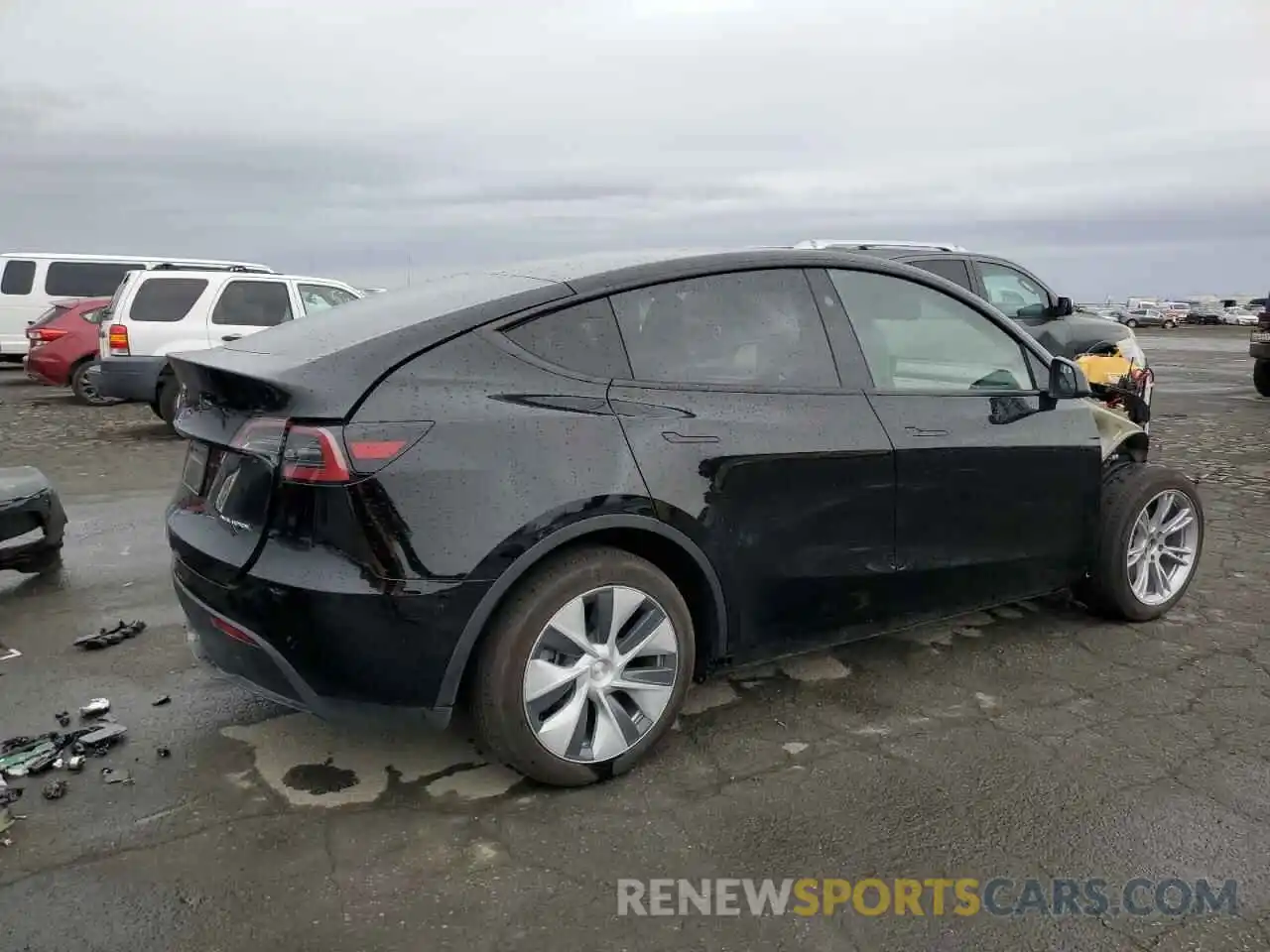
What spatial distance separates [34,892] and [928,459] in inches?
121

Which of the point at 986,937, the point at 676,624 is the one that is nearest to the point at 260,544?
the point at 676,624

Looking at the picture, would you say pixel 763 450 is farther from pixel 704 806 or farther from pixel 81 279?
pixel 81 279

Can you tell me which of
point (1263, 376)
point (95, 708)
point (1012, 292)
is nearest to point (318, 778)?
point (95, 708)

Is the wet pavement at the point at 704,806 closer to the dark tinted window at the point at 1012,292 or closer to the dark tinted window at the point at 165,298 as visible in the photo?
the dark tinted window at the point at 1012,292

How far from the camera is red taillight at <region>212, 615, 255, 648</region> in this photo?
9.39ft

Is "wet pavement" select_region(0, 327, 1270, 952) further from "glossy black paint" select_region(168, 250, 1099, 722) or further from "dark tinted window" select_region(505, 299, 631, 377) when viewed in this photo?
"dark tinted window" select_region(505, 299, 631, 377)

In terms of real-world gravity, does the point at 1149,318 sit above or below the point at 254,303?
below

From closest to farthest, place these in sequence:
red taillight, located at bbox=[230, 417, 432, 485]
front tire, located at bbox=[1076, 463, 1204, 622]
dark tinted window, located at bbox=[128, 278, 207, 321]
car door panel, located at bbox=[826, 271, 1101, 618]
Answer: red taillight, located at bbox=[230, 417, 432, 485], car door panel, located at bbox=[826, 271, 1101, 618], front tire, located at bbox=[1076, 463, 1204, 622], dark tinted window, located at bbox=[128, 278, 207, 321]

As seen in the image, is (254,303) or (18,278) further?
(18,278)

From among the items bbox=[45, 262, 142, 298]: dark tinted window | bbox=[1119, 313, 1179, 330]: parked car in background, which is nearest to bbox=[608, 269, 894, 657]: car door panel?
bbox=[45, 262, 142, 298]: dark tinted window

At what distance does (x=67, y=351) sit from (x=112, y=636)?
11430 mm

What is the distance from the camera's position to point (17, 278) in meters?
17.0

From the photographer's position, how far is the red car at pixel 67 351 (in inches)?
547

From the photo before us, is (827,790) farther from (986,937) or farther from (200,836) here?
(200,836)
